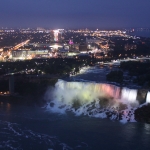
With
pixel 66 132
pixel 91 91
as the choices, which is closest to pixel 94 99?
pixel 91 91

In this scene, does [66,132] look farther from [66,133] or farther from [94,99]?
[94,99]

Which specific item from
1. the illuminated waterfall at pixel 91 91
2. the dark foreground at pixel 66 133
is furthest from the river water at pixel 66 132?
the illuminated waterfall at pixel 91 91

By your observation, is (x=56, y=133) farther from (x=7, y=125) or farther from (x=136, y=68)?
(x=136, y=68)

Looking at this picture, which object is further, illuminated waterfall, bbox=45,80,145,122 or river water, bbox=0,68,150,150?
illuminated waterfall, bbox=45,80,145,122

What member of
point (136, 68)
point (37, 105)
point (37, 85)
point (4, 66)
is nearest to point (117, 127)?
point (37, 105)

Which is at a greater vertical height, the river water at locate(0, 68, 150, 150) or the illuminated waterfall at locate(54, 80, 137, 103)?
the illuminated waterfall at locate(54, 80, 137, 103)

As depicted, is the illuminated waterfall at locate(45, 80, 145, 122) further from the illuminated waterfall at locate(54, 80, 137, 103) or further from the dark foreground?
the dark foreground

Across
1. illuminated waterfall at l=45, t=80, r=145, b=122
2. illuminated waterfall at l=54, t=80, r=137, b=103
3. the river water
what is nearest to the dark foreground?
the river water

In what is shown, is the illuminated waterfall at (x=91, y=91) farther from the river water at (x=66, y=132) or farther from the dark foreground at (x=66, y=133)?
the dark foreground at (x=66, y=133)
